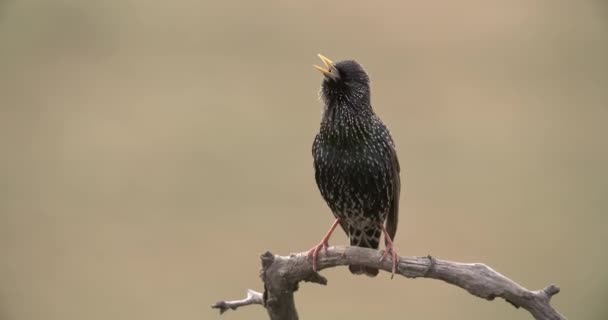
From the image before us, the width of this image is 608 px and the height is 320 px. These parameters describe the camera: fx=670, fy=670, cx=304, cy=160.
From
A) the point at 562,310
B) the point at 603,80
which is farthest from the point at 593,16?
the point at 562,310

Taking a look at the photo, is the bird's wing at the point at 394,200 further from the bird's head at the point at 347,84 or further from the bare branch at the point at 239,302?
the bare branch at the point at 239,302

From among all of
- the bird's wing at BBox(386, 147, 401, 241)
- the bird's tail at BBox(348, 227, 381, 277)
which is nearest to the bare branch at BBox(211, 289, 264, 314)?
the bird's tail at BBox(348, 227, 381, 277)

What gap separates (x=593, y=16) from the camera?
15.0 ft

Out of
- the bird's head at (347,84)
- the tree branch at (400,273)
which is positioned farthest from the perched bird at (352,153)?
the tree branch at (400,273)

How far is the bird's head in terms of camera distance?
3398 millimetres

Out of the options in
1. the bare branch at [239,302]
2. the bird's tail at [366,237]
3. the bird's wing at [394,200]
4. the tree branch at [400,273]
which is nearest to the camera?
the tree branch at [400,273]

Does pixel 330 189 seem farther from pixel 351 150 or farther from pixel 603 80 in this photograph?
pixel 603 80

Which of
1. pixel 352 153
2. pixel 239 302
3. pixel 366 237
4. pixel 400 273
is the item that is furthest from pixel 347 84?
pixel 239 302

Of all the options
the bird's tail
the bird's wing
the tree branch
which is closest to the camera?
the tree branch

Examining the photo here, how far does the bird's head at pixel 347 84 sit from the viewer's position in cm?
340

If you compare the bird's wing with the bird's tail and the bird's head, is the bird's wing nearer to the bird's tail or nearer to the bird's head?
the bird's tail

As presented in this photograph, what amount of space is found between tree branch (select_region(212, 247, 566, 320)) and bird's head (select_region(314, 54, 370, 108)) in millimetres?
759

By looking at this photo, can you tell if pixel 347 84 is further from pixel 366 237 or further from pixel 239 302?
pixel 239 302

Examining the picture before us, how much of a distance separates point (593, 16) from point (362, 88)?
209cm
